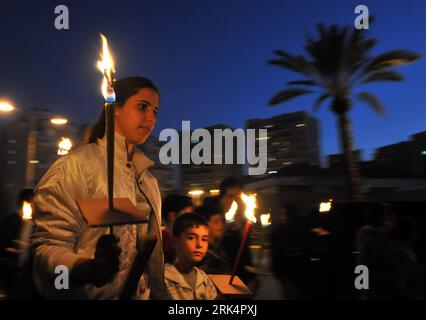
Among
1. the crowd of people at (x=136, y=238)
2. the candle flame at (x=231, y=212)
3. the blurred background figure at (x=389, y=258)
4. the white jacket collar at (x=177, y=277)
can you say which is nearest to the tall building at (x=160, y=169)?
the crowd of people at (x=136, y=238)

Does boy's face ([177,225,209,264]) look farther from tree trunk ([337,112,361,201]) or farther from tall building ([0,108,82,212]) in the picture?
tree trunk ([337,112,361,201])

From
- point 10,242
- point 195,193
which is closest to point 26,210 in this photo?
point 10,242

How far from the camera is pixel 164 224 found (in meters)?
2.74

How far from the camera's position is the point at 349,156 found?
32.5 feet

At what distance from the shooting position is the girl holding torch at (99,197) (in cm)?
144

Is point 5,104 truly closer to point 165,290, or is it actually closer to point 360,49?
point 165,290

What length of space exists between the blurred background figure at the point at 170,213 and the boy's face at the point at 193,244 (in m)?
0.08

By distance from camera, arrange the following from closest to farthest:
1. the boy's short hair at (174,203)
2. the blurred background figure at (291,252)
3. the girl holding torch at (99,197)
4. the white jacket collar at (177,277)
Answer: the girl holding torch at (99,197) → the white jacket collar at (177,277) → the boy's short hair at (174,203) → the blurred background figure at (291,252)

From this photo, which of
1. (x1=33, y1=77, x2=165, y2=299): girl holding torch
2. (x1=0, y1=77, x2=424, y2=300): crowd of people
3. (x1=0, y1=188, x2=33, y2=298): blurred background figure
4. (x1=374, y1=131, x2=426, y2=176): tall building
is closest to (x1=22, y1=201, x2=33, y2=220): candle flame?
(x1=0, y1=188, x2=33, y2=298): blurred background figure

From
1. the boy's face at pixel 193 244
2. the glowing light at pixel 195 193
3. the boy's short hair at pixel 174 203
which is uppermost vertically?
the glowing light at pixel 195 193

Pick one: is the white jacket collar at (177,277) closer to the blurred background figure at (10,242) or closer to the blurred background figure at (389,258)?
the blurred background figure at (10,242)

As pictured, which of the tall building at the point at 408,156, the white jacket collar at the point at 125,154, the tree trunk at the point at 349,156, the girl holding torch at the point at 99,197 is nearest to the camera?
the girl holding torch at the point at 99,197
